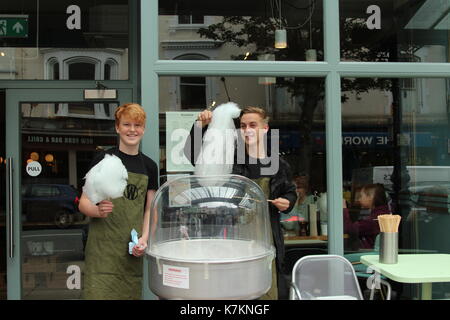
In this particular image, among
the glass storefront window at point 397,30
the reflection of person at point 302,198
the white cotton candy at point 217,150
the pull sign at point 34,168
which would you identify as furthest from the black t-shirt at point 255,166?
the pull sign at point 34,168

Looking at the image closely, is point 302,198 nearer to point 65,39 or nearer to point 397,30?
point 397,30

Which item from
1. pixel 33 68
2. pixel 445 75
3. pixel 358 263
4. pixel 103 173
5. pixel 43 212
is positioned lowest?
pixel 358 263

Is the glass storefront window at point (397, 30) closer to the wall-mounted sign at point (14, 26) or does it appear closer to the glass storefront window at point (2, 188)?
the wall-mounted sign at point (14, 26)

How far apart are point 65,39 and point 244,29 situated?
1653 millimetres

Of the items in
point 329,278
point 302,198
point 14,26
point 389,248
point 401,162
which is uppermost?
point 14,26

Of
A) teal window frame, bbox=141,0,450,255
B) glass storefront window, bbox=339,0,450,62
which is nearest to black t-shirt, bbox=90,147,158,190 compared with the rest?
teal window frame, bbox=141,0,450,255

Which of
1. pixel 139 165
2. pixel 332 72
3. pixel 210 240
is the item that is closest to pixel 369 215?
pixel 332 72

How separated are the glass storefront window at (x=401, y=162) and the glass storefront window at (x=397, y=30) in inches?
11.4

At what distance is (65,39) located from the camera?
4.37m

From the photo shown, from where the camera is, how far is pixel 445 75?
3.52m

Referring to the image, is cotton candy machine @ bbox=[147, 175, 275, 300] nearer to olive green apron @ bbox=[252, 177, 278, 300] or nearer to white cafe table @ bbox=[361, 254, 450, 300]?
olive green apron @ bbox=[252, 177, 278, 300]
